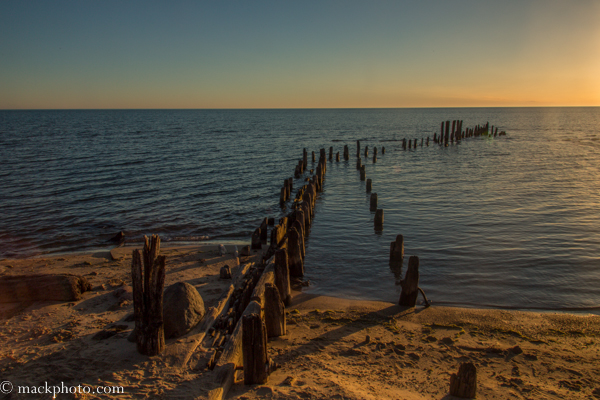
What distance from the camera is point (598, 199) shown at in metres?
18.2

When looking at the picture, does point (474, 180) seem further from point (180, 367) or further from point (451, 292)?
point (180, 367)

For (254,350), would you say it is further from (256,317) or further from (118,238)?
(118,238)

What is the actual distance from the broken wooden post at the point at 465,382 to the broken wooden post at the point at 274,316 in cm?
294

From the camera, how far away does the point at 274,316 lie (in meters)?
6.55

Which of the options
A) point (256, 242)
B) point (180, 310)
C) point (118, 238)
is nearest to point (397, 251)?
point (256, 242)

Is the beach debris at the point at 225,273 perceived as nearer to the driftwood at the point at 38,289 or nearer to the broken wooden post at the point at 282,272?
the broken wooden post at the point at 282,272

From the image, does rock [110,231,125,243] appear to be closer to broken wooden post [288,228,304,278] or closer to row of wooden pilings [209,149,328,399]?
row of wooden pilings [209,149,328,399]

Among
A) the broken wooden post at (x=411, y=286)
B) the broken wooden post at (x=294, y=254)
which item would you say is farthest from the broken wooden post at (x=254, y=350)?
the broken wooden post at (x=294, y=254)

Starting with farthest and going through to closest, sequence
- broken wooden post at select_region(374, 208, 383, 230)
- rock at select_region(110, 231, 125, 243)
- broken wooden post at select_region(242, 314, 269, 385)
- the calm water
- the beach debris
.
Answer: broken wooden post at select_region(374, 208, 383, 230), rock at select_region(110, 231, 125, 243), the calm water, the beach debris, broken wooden post at select_region(242, 314, 269, 385)

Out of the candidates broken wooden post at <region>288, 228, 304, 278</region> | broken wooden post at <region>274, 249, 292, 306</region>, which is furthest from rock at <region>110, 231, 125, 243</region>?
broken wooden post at <region>274, 249, 292, 306</region>

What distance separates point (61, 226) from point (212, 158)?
22.5 meters

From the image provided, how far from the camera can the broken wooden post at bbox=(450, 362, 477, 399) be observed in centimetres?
489

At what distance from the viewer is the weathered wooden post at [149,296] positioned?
509 centimetres

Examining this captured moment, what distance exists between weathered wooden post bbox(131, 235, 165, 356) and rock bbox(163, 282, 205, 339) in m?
0.43
